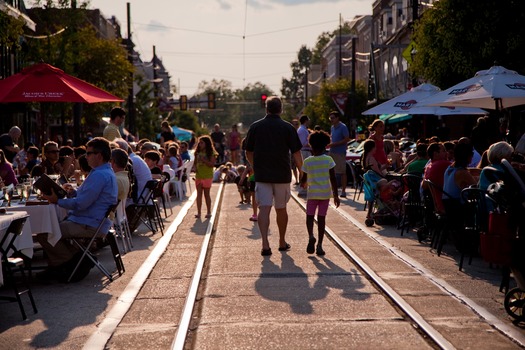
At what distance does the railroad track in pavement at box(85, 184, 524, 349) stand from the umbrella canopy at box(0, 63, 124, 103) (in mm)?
3694

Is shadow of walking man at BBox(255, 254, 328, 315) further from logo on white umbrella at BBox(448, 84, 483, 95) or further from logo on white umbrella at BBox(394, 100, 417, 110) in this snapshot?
logo on white umbrella at BBox(394, 100, 417, 110)

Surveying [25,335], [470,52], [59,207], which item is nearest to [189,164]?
[470,52]

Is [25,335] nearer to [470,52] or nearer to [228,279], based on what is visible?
[228,279]

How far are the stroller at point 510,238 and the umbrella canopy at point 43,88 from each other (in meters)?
8.84

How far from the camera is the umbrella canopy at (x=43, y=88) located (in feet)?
52.4

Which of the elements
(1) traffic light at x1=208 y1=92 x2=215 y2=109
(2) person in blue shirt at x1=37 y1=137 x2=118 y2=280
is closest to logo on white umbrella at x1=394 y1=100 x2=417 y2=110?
(2) person in blue shirt at x1=37 y1=137 x2=118 y2=280

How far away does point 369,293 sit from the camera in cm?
1004

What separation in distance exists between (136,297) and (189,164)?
15.5m

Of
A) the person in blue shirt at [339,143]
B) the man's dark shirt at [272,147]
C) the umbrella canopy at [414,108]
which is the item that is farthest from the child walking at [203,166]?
the man's dark shirt at [272,147]

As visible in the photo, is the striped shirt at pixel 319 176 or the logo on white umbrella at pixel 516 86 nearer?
the striped shirt at pixel 319 176

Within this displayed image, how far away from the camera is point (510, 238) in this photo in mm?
8625

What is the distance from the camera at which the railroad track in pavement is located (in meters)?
7.84

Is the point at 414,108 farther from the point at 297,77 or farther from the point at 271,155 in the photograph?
the point at 297,77

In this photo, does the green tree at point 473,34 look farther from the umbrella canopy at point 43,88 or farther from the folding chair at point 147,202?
the folding chair at point 147,202
